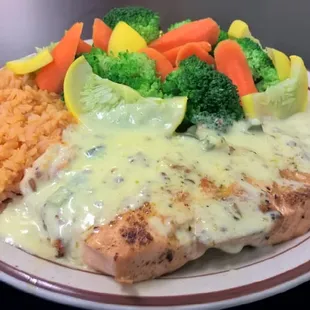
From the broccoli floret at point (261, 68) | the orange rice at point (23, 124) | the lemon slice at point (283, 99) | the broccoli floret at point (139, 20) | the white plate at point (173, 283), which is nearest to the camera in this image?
the white plate at point (173, 283)

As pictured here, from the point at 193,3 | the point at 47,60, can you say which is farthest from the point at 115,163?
the point at 193,3

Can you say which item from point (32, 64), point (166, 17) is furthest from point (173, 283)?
point (166, 17)

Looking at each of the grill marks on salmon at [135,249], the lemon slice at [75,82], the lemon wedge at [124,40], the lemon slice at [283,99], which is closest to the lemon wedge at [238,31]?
the lemon slice at [283,99]

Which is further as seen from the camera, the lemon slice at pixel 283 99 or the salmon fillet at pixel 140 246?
the lemon slice at pixel 283 99

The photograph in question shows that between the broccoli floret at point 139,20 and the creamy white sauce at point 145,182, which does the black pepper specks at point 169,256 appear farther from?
the broccoli floret at point 139,20

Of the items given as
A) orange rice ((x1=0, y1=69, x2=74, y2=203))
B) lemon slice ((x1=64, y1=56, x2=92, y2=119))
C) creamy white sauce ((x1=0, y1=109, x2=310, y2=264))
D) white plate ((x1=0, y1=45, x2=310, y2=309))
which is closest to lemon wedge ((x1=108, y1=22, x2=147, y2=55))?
lemon slice ((x1=64, y1=56, x2=92, y2=119))

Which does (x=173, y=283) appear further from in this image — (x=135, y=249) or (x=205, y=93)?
(x=205, y=93)

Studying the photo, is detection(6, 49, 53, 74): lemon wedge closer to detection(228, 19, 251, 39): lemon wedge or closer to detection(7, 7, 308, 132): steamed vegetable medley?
detection(7, 7, 308, 132): steamed vegetable medley
